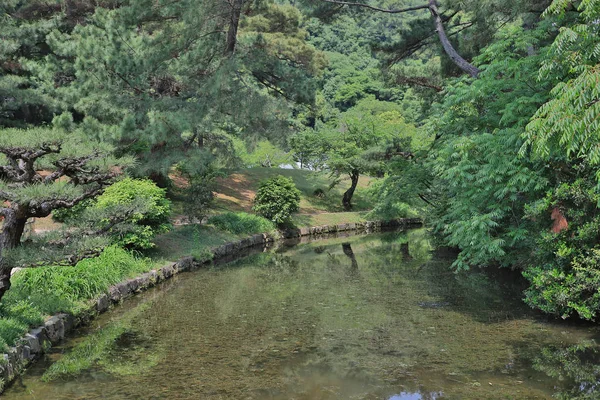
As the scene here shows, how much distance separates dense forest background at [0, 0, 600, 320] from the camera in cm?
691

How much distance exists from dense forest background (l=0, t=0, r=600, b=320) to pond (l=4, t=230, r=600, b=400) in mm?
1033

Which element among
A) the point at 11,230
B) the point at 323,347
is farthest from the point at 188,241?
the point at 323,347

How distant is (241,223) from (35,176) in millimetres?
11842

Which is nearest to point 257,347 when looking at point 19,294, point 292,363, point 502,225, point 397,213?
point 292,363

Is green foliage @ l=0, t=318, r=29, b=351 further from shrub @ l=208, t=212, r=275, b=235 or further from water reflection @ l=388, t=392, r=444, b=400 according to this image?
shrub @ l=208, t=212, r=275, b=235

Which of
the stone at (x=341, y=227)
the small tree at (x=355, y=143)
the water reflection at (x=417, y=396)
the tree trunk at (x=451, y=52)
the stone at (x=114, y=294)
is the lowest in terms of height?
the stone at (x=341, y=227)

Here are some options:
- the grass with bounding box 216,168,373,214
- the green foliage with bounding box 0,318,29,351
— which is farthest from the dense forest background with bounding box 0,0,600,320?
the grass with bounding box 216,168,373,214

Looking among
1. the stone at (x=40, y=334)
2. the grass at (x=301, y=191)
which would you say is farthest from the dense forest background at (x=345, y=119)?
the grass at (x=301, y=191)

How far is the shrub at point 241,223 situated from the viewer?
1815cm

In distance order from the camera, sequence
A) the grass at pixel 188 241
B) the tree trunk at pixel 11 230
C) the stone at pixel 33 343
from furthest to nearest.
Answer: the grass at pixel 188 241, the tree trunk at pixel 11 230, the stone at pixel 33 343

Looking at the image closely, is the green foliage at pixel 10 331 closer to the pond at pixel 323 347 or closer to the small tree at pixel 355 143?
the pond at pixel 323 347

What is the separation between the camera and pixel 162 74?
16234 mm

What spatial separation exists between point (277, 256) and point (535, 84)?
32.2 ft

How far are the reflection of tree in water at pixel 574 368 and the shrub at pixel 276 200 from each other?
48.0 ft
